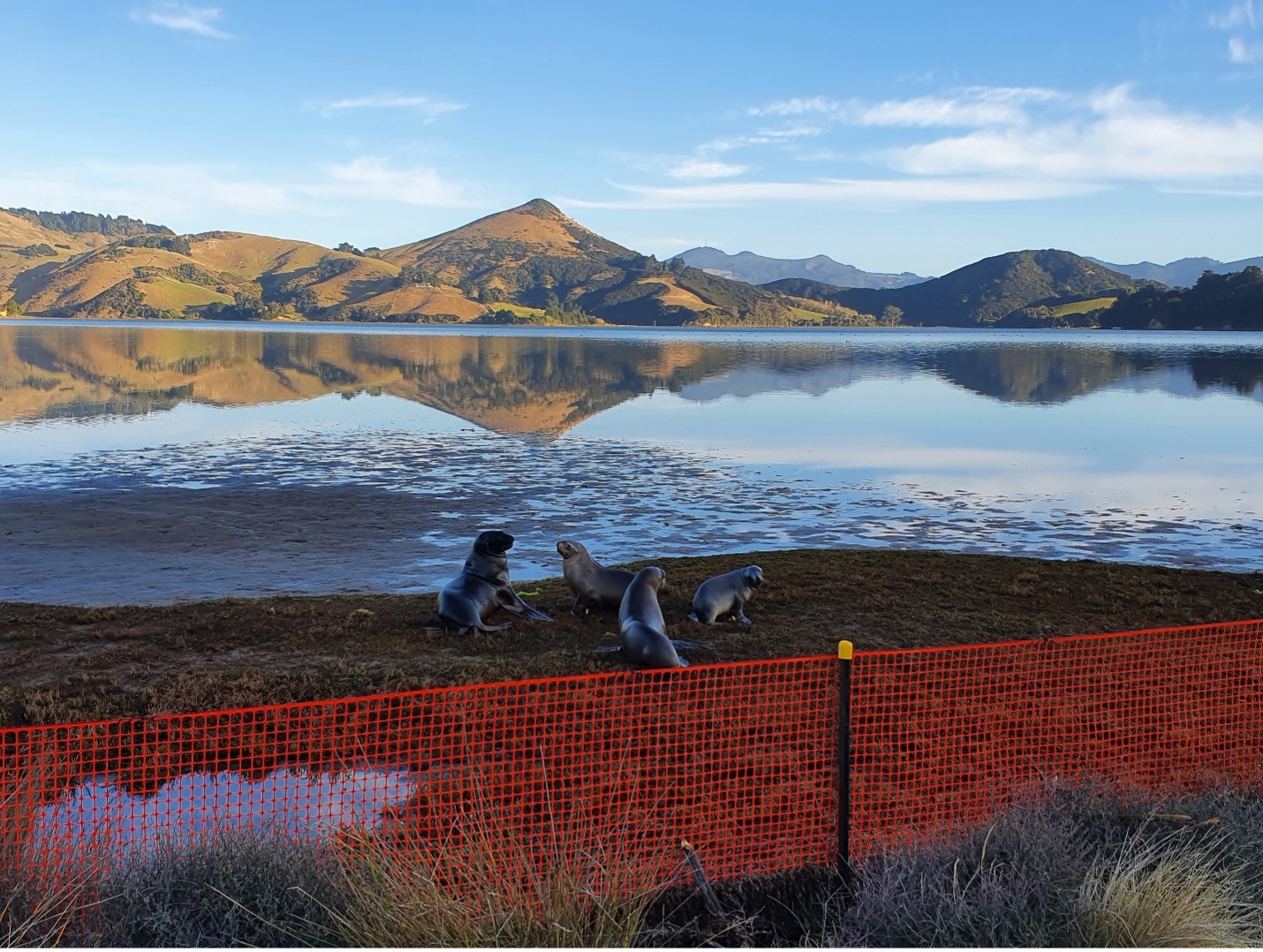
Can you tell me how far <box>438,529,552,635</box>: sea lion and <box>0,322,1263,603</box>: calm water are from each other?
2.56m

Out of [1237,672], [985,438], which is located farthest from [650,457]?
[1237,672]

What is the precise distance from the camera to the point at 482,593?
10516 millimetres

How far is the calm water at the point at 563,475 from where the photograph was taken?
14.9 meters

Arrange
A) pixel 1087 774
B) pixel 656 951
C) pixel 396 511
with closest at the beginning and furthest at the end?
pixel 656 951, pixel 1087 774, pixel 396 511

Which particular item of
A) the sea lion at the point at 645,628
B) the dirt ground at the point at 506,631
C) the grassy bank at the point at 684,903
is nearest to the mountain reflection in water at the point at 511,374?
the dirt ground at the point at 506,631

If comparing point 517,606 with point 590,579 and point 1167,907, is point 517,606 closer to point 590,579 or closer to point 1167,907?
point 590,579

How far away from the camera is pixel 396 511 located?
17828 millimetres

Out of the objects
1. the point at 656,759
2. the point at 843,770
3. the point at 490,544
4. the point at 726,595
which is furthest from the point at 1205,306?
the point at 843,770

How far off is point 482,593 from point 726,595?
2389mm

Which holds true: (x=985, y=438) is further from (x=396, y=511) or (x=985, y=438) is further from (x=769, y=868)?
(x=769, y=868)

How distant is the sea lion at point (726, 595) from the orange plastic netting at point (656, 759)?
1523 mm

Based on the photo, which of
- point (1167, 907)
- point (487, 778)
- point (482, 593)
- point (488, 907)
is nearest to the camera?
point (488, 907)

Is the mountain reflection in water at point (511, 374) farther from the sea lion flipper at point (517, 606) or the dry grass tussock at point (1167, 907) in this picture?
the dry grass tussock at point (1167, 907)

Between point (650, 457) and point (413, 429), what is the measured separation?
8.30 m
